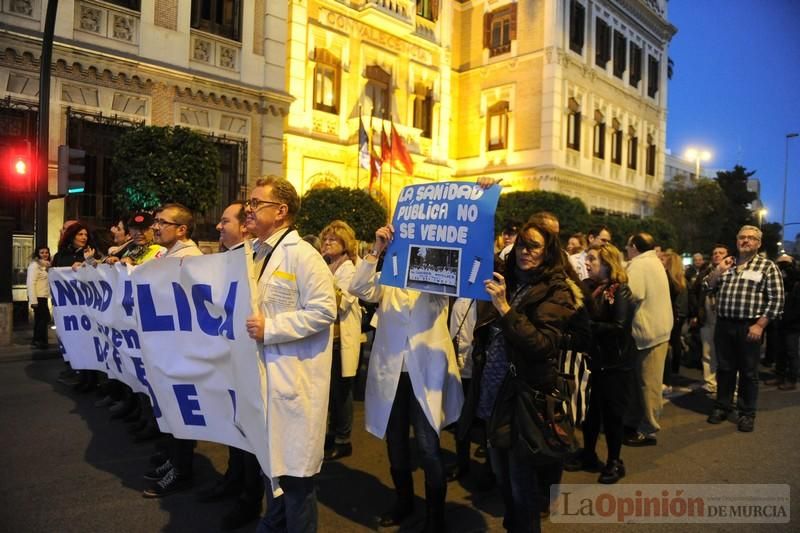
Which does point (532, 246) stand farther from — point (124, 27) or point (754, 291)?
point (124, 27)

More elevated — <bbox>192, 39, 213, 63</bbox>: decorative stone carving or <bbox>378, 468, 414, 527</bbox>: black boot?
<bbox>192, 39, 213, 63</bbox>: decorative stone carving

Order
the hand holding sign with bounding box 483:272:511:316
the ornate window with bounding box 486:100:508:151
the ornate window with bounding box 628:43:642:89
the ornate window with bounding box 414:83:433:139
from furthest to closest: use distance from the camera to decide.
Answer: the ornate window with bounding box 628:43:642:89 → the ornate window with bounding box 486:100:508:151 → the ornate window with bounding box 414:83:433:139 → the hand holding sign with bounding box 483:272:511:316

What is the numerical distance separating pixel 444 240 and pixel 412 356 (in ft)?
2.49

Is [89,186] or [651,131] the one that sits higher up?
[651,131]

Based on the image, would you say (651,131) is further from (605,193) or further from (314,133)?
(314,133)

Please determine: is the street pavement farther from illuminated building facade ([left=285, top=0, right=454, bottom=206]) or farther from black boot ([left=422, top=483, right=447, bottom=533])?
illuminated building facade ([left=285, top=0, right=454, bottom=206])

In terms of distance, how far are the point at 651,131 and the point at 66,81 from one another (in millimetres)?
28620

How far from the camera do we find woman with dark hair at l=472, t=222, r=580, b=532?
9.84 ft

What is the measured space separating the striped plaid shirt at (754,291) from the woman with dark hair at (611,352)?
7.63 feet

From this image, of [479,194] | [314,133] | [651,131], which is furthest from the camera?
[651,131]

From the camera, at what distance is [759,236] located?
20.7 ft

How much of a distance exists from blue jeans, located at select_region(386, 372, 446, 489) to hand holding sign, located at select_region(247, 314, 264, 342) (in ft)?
3.71

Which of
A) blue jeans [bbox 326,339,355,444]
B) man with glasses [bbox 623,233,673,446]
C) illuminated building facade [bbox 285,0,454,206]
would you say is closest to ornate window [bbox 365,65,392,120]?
illuminated building facade [bbox 285,0,454,206]

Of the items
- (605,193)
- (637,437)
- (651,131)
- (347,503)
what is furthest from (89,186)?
(651,131)
